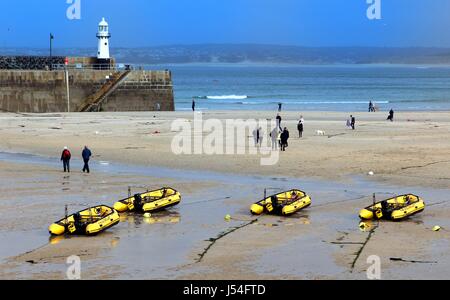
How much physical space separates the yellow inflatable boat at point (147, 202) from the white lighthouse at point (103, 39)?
3657 cm

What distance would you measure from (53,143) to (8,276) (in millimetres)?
19974

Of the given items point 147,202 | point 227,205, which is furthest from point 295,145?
point 147,202

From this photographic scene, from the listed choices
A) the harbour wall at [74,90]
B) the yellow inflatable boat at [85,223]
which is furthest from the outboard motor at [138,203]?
the harbour wall at [74,90]

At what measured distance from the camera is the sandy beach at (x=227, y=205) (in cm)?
1550

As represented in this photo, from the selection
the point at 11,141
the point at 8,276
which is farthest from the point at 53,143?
the point at 8,276

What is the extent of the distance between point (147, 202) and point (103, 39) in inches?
1473

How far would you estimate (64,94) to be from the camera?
50562 millimetres

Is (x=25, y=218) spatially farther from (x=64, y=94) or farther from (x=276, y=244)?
(x=64, y=94)

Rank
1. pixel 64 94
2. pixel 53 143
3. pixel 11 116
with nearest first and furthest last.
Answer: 1. pixel 53 143
2. pixel 11 116
3. pixel 64 94
